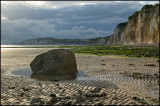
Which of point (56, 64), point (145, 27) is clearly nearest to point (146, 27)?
point (145, 27)

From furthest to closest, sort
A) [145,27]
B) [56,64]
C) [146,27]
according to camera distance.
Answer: [145,27] < [146,27] < [56,64]

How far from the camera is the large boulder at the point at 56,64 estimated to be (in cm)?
1541

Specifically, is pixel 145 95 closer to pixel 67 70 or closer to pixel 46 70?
A: pixel 67 70

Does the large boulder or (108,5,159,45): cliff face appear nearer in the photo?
the large boulder

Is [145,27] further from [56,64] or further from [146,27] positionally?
[56,64]

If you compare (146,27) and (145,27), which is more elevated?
(145,27)

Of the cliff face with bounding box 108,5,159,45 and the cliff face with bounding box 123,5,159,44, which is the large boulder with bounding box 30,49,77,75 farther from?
the cliff face with bounding box 123,5,159,44

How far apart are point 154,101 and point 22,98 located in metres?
5.86

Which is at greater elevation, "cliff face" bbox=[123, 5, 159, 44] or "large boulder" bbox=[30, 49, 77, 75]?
"cliff face" bbox=[123, 5, 159, 44]

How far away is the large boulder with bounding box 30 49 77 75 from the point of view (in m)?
15.4

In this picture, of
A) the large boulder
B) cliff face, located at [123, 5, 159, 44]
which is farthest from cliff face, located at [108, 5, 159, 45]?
the large boulder

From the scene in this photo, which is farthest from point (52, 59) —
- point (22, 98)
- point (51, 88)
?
point (22, 98)

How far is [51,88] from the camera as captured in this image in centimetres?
1022

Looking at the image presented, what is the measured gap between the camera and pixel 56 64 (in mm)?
15570
